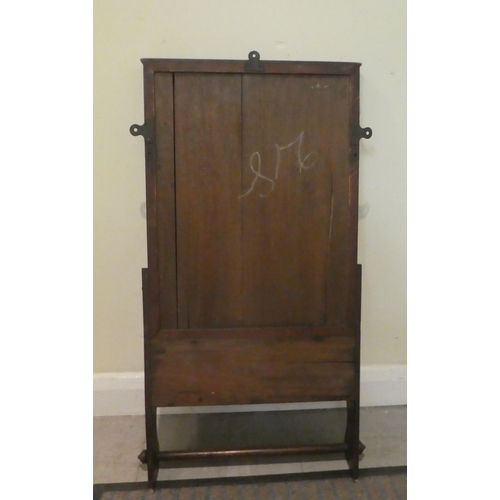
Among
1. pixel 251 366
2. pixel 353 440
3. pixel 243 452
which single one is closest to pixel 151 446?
pixel 243 452

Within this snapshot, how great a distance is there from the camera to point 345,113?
123cm

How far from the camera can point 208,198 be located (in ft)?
4.01

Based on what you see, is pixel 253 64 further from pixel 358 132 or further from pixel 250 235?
pixel 250 235

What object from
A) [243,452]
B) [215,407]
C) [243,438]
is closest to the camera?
[243,452]

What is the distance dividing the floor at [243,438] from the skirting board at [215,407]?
0.02m

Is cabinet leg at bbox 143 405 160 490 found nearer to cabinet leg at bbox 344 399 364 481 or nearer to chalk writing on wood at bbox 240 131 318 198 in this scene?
cabinet leg at bbox 344 399 364 481

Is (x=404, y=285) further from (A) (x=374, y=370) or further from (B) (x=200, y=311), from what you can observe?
(B) (x=200, y=311)

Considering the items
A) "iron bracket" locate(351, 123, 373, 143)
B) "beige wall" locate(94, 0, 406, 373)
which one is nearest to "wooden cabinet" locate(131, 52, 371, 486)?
"iron bracket" locate(351, 123, 373, 143)

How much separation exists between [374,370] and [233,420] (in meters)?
0.55

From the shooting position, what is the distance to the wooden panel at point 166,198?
3.88 ft

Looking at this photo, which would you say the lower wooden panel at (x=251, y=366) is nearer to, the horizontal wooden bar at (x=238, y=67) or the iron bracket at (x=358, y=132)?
the iron bracket at (x=358, y=132)

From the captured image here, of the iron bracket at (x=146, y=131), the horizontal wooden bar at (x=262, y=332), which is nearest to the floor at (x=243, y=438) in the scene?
the horizontal wooden bar at (x=262, y=332)

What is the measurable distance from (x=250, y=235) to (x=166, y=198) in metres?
0.26
